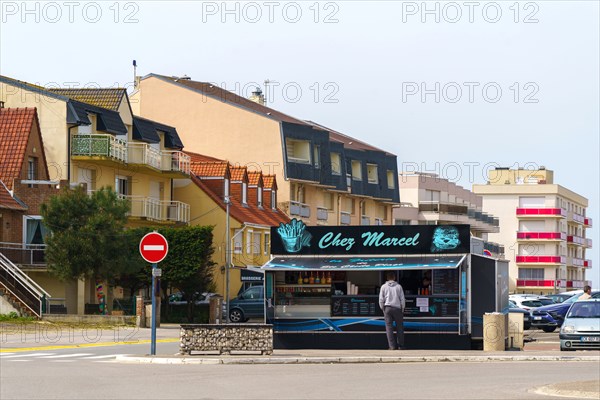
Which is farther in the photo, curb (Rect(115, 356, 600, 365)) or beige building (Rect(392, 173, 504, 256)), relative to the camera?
beige building (Rect(392, 173, 504, 256))

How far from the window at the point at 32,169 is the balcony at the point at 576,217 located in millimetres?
109467

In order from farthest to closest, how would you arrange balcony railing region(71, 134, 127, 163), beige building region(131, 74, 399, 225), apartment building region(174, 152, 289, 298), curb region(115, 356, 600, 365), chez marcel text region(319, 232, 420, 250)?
1. beige building region(131, 74, 399, 225)
2. apartment building region(174, 152, 289, 298)
3. balcony railing region(71, 134, 127, 163)
4. chez marcel text region(319, 232, 420, 250)
5. curb region(115, 356, 600, 365)

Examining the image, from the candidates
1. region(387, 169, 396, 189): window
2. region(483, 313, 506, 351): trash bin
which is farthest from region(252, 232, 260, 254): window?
region(483, 313, 506, 351): trash bin

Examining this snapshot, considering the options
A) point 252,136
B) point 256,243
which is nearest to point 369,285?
point 256,243

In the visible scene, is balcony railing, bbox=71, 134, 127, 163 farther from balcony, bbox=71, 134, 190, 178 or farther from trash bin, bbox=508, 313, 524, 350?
trash bin, bbox=508, 313, 524, 350

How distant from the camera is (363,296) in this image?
32.2 m

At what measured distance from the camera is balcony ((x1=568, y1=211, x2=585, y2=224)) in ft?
522

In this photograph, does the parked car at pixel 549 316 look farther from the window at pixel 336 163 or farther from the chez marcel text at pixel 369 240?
the window at pixel 336 163

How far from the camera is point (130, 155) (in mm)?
64438

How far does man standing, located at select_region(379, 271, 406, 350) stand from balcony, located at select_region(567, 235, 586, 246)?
423 feet

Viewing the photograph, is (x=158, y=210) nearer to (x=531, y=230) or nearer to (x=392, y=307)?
(x=392, y=307)

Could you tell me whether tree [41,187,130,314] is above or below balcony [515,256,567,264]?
below

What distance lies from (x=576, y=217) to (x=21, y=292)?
4751 inches

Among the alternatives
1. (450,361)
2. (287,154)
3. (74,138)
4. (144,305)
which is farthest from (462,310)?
(287,154)
